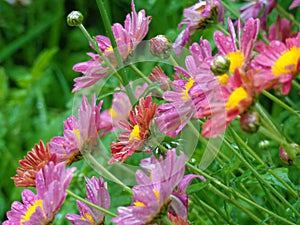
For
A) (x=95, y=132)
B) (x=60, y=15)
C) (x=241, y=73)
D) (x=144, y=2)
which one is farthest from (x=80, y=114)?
(x=60, y=15)

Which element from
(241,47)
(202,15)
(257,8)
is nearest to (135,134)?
(241,47)

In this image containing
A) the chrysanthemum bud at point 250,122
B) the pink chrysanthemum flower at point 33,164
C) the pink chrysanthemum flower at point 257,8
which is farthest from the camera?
the pink chrysanthemum flower at point 257,8

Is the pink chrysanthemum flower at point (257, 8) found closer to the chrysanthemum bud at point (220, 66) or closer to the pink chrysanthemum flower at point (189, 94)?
the pink chrysanthemum flower at point (189, 94)

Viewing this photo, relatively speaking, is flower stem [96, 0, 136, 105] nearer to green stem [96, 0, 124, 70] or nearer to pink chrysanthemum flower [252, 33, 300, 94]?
green stem [96, 0, 124, 70]

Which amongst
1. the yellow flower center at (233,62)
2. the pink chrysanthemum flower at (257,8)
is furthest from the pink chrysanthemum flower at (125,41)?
the pink chrysanthemum flower at (257,8)

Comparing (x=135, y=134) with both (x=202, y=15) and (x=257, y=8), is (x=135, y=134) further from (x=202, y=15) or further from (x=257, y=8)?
(x=257, y=8)

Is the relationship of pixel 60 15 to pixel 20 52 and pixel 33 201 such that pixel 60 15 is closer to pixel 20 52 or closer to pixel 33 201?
pixel 20 52
